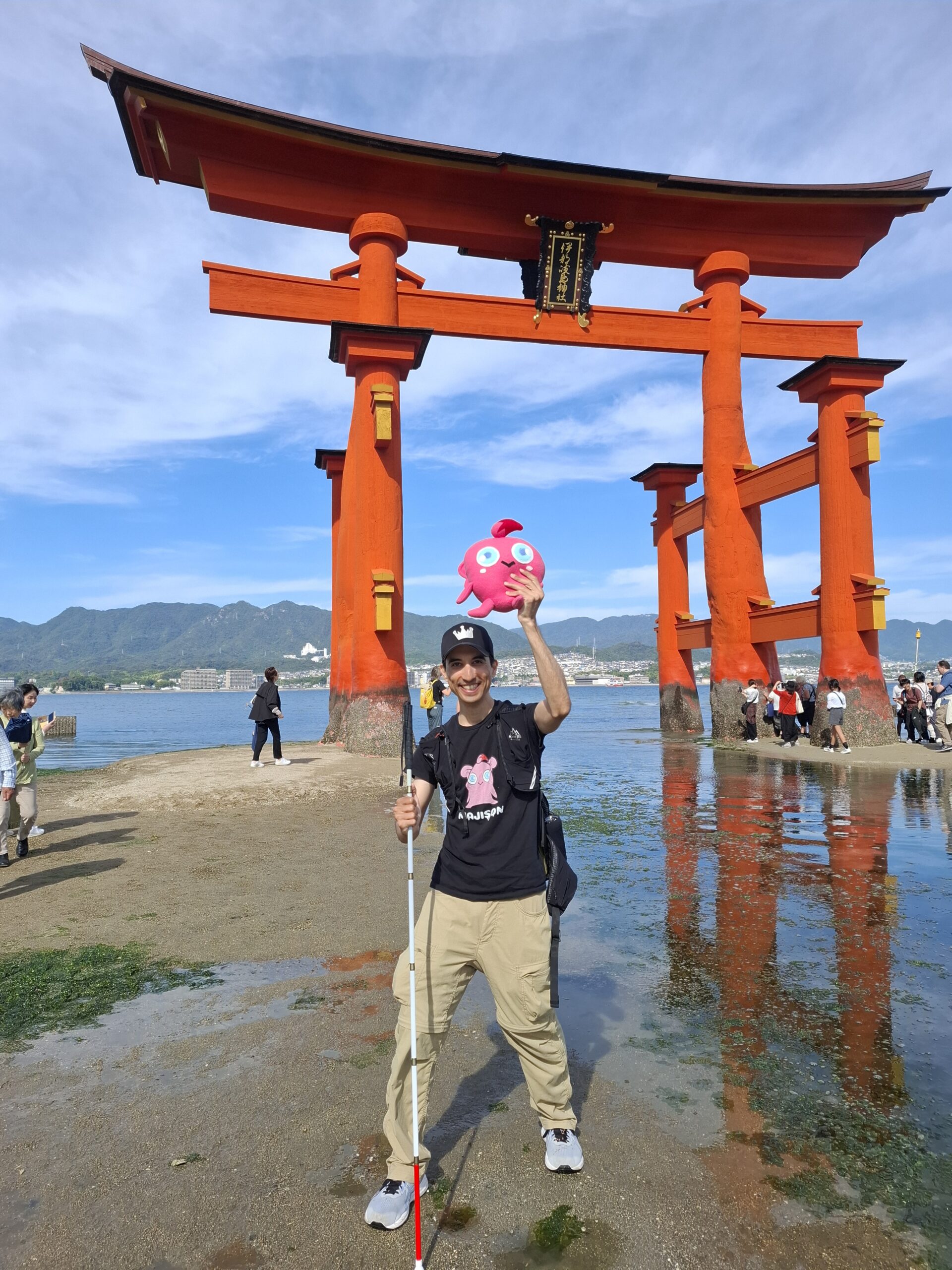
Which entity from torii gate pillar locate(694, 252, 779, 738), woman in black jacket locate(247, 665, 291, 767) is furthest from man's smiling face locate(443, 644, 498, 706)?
torii gate pillar locate(694, 252, 779, 738)

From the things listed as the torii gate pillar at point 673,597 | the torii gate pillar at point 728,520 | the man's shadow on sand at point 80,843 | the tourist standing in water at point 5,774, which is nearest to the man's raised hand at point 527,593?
the tourist standing in water at point 5,774

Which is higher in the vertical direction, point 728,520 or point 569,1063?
point 728,520

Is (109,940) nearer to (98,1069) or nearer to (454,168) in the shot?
(98,1069)

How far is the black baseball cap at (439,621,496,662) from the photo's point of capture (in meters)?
3.09

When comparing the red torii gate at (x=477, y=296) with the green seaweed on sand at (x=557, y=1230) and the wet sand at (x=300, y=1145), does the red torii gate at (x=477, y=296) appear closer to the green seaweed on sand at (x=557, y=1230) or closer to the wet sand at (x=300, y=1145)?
the wet sand at (x=300, y=1145)

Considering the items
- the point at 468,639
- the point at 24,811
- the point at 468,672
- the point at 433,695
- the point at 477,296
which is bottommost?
the point at 24,811

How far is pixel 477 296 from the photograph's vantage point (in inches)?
711

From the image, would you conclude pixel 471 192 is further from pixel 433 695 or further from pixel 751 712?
pixel 751 712

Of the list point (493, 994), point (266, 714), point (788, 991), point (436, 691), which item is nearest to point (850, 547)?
point (436, 691)

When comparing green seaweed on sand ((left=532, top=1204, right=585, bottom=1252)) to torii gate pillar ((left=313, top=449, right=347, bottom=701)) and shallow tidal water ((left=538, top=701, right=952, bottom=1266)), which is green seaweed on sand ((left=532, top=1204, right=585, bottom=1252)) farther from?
torii gate pillar ((left=313, top=449, right=347, bottom=701))

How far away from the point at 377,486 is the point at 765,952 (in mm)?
12975

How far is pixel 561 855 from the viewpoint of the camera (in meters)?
3.10

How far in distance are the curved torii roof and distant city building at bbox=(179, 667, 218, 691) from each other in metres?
171

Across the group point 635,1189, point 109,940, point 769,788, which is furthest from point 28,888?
point 769,788
